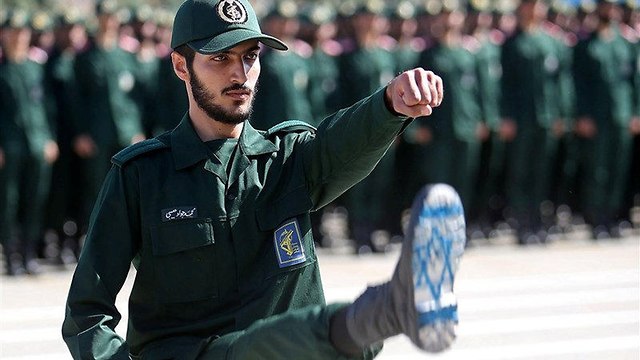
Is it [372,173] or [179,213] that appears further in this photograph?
[372,173]

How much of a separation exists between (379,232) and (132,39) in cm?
276

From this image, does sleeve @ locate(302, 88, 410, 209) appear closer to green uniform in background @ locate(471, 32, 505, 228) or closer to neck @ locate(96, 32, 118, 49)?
neck @ locate(96, 32, 118, 49)

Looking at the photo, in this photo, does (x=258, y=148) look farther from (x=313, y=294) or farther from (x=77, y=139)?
(x=77, y=139)

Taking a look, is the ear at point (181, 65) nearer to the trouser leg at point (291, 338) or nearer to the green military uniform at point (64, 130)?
the trouser leg at point (291, 338)

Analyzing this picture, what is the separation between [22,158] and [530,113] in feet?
14.2

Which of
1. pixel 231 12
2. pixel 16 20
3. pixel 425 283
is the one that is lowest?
pixel 425 283

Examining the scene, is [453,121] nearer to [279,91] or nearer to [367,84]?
[367,84]

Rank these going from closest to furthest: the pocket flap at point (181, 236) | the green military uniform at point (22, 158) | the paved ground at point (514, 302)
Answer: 1. the pocket flap at point (181, 236)
2. the paved ground at point (514, 302)
3. the green military uniform at point (22, 158)

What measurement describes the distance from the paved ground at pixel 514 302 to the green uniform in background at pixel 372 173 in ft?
1.19

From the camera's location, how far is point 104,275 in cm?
404

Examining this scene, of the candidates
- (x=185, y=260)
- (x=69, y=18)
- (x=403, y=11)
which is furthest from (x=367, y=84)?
(x=185, y=260)

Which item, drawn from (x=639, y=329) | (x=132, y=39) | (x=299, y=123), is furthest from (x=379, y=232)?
(x=299, y=123)

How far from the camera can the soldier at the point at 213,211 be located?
13.2 feet

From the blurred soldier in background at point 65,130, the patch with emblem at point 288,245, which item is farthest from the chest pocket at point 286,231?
the blurred soldier in background at point 65,130
